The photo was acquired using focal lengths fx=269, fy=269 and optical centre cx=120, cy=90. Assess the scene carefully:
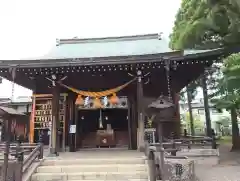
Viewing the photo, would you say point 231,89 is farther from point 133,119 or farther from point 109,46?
point 109,46

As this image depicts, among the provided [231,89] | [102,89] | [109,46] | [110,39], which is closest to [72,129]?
[102,89]

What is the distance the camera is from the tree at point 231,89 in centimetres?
1023

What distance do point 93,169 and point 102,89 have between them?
5.18m

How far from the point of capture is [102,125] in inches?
614

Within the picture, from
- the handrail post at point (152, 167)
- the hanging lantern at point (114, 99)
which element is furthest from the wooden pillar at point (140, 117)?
the handrail post at point (152, 167)

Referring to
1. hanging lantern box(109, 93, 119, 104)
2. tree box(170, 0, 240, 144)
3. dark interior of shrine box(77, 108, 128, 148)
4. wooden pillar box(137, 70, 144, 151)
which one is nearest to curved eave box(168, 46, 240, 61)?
tree box(170, 0, 240, 144)

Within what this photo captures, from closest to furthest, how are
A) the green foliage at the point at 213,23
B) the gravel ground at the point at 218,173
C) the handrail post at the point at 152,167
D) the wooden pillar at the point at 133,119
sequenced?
the handrail post at the point at 152,167 → the gravel ground at the point at 218,173 → the green foliage at the point at 213,23 → the wooden pillar at the point at 133,119

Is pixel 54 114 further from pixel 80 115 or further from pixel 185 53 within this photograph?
pixel 185 53

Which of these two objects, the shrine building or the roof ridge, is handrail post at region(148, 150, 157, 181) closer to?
the shrine building

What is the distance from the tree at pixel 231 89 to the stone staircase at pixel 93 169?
176 inches

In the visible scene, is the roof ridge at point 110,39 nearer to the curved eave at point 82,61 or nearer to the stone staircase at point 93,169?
the curved eave at point 82,61

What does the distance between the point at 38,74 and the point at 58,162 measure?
4768mm

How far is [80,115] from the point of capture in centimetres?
1462

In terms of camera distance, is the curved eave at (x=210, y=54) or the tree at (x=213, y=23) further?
the curved eave at (x=210, y=54)
